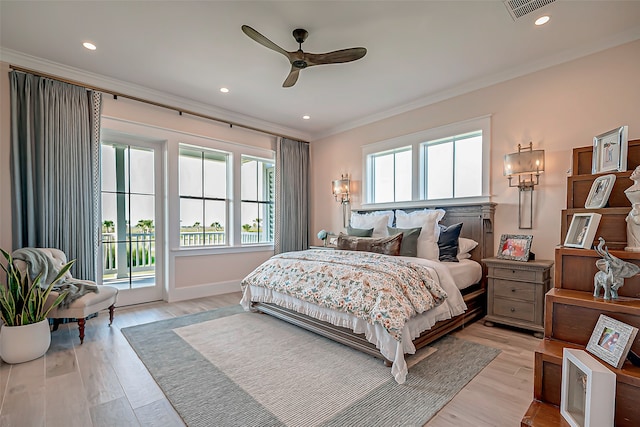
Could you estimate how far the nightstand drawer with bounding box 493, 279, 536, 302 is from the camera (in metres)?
2.89

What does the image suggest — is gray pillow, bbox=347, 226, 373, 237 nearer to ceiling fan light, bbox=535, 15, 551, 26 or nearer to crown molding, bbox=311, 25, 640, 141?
crown molding, bbox=311, 25, 640, 141

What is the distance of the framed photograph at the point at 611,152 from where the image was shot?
1.69 metres

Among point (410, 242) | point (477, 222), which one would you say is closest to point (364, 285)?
point (410, 242)

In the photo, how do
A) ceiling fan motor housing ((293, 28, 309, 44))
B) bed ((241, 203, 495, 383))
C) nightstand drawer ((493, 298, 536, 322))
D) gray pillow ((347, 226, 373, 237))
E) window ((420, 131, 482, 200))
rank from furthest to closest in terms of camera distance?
gray pillow ((347, 226, 373, 237))
window ((420, 131, 482, 200))
nightstand drawer ((493, 298, 536, 322))
ceiling fan motor housing ((293, 28, 309, 44))
bed ((241, 203, 495, 383))

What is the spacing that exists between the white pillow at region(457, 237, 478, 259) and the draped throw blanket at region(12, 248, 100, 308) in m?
4.08

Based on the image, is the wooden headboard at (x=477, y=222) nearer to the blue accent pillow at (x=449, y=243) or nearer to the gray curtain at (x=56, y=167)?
the blue accent pillow at (x=449, y=243)

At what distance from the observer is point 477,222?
366 centimetres

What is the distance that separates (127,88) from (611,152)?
4904 millimetres

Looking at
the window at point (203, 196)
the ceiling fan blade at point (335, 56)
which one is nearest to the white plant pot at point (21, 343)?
the window at point (203, 196)

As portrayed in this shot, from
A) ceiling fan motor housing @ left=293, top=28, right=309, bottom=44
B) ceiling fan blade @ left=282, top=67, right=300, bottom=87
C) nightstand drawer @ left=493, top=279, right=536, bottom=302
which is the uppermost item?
ceiling fan motor housing @ left=293, top=28, right=309, bottom=44

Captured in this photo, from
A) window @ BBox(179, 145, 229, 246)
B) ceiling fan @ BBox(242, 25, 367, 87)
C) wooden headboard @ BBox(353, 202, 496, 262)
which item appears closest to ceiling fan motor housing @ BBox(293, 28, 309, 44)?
ceiling fan @ BBox(242, 25, 367, 87)

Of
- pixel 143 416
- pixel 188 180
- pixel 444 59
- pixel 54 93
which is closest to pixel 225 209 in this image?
pixel 188 180

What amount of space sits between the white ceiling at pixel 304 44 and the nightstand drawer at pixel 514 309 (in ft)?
8.59

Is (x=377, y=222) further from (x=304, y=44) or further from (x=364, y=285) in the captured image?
(x=304, y=44)
